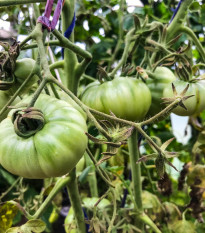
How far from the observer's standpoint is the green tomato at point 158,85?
70 centimetres

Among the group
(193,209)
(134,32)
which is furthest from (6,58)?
(193,209)

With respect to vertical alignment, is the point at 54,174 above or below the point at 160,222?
above

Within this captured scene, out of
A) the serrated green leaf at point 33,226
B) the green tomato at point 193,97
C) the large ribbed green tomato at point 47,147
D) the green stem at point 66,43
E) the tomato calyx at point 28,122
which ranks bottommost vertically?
the serrated green leaf at point 33,226

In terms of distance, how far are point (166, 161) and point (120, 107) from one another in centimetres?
19

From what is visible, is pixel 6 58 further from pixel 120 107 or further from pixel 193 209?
pixel 193 209

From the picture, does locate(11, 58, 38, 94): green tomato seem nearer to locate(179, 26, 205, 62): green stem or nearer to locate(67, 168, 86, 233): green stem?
locate(67, 168, 86, 233): green stem

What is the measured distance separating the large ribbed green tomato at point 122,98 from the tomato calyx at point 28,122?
187 mm

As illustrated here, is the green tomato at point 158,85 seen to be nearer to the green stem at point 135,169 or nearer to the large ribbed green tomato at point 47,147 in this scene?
the green stem at point 135,169

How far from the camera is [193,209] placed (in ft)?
3.04

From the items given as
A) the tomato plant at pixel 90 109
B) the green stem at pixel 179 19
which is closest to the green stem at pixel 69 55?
the tomato plant at pixel 90 109

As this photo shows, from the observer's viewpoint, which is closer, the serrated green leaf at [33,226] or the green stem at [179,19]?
the serrated green leaf at [33,226]

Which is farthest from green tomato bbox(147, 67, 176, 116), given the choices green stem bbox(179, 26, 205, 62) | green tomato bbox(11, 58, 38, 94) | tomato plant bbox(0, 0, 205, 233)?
green tomato bbox(11, 58, 38, 94)

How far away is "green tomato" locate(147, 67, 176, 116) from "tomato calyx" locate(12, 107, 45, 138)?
1.03 feet

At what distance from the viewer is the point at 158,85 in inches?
27.8
